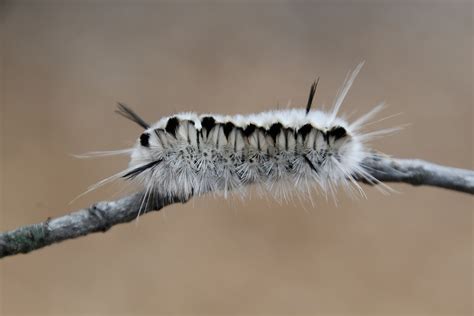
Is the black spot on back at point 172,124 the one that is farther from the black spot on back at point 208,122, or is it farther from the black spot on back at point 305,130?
the black spot on back at point 305,130

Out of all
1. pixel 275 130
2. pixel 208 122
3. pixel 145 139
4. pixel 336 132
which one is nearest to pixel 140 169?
pixel 145 139

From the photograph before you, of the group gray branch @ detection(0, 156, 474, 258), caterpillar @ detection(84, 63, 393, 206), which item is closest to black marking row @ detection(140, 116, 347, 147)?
caterpillar @ detection(84, 63, 393, 206)

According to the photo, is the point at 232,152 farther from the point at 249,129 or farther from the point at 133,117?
the point at 133,117

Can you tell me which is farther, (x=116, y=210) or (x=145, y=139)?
(x=145, y=139)

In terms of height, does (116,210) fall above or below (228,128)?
below

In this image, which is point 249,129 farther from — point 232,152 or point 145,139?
point 145,139

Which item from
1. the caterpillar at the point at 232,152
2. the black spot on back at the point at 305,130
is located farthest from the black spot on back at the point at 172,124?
the black spot on back at the point at 305,130
